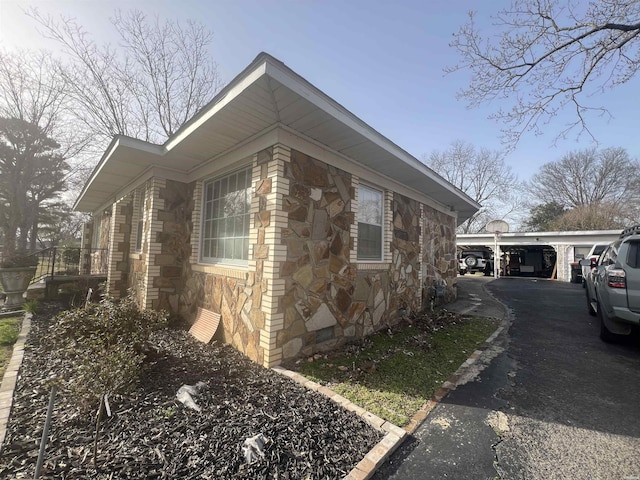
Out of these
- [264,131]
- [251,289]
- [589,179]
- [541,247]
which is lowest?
[251,289]

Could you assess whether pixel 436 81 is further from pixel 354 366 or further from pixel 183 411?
pixel 183 411

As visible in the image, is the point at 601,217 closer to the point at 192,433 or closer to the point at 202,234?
the point at 202,234

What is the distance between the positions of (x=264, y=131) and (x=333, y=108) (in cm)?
103

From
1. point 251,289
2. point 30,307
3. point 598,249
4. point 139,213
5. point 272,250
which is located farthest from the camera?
point 598,249

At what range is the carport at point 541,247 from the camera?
15914mm

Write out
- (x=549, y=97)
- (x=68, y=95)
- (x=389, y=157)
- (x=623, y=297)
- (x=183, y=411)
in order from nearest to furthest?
(x=183, y=411) → (x=623, y=297) → (x=389, y=157) → (x=549, y=97) → (x=68, y=95)

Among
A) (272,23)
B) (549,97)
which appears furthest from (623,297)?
(272,23)

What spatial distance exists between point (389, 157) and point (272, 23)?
3.94m

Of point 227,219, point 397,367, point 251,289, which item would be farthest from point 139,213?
point 397,367

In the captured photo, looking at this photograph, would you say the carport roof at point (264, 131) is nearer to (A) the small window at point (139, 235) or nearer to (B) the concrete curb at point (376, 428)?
(A) the small window at point (139, 235)

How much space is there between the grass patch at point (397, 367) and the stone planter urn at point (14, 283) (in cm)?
770

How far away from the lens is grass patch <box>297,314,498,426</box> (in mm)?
2857

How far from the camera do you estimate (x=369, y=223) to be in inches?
211

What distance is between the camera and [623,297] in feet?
13.2
